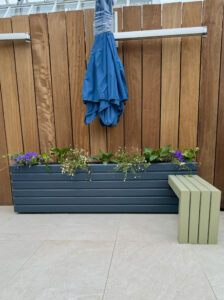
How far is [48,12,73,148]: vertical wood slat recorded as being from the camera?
212 cm

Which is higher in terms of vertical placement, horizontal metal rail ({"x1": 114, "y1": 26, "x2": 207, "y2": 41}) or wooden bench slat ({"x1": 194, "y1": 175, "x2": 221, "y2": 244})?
horizontal metal rail ({"x1": 114, "y1": 26, "x2": 207, "y2": 41})

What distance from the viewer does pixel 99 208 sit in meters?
2.16

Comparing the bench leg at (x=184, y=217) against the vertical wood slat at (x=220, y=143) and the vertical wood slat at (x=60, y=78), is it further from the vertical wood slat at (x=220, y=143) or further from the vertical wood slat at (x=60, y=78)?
the vertical wood slat at (x=60, y=78)

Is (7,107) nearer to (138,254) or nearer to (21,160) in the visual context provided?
(21,160)

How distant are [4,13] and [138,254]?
862cm

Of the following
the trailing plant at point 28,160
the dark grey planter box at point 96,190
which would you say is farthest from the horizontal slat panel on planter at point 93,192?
the trailing plant at point 28,160

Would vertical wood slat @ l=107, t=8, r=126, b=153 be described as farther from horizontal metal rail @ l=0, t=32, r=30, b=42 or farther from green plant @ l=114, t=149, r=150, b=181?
horizontal metal rail @ l=0, t=32, r=30, b=42

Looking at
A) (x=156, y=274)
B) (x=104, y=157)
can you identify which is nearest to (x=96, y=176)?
(x=104, y=157)

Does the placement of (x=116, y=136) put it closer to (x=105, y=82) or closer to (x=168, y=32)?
(x=105, y=82)

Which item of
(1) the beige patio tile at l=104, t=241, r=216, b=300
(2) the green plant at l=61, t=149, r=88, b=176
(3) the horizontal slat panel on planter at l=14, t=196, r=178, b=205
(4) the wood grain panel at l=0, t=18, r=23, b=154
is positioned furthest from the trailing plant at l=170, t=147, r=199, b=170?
(4) the wood grain panel at l=0, t=18, r=23, b=154

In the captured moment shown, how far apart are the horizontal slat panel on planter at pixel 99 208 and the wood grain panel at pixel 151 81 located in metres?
0.63

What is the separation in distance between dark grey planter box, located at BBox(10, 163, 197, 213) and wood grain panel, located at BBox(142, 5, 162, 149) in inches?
14.6

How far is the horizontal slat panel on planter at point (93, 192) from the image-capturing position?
2080mm

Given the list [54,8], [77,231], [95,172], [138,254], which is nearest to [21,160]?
[95,172]
